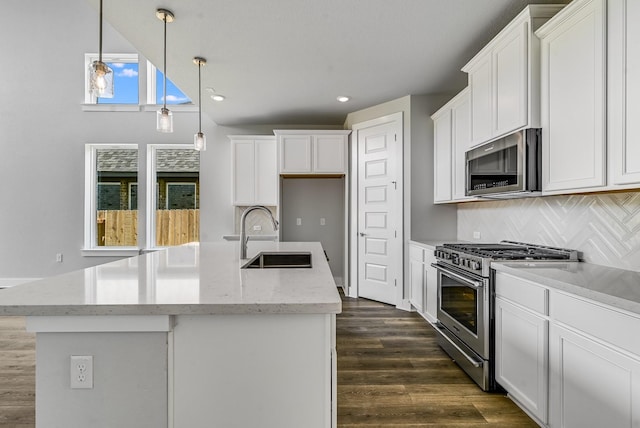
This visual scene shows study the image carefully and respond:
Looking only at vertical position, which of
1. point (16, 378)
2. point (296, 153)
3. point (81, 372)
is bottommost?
point (16, 378)

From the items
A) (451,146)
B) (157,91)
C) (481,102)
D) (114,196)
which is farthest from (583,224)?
(114,196)

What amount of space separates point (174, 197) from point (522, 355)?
530cm

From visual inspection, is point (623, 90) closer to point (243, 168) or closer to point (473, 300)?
point (473, 300)

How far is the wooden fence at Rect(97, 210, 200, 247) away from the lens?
5.46 metres

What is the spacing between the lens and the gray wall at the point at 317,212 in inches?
210

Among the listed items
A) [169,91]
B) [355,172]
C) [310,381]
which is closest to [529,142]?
[310,381]

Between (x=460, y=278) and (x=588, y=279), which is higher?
(x=588, y=279)

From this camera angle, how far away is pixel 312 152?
4805 millimetres

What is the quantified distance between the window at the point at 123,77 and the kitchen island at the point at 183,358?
17.3 feet

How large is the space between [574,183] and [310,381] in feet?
5.89

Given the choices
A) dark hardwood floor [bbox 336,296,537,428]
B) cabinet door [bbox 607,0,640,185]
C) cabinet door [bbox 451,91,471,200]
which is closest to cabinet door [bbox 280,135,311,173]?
cabinet door [bbox 451,91,471,200]

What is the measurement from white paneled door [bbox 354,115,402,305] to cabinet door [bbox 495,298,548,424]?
2.04 meters

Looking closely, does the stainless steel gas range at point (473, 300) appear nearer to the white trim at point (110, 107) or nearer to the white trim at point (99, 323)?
the white trim at point (99, 323)

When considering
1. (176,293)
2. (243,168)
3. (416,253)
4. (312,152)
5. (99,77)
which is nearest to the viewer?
(176,293)
